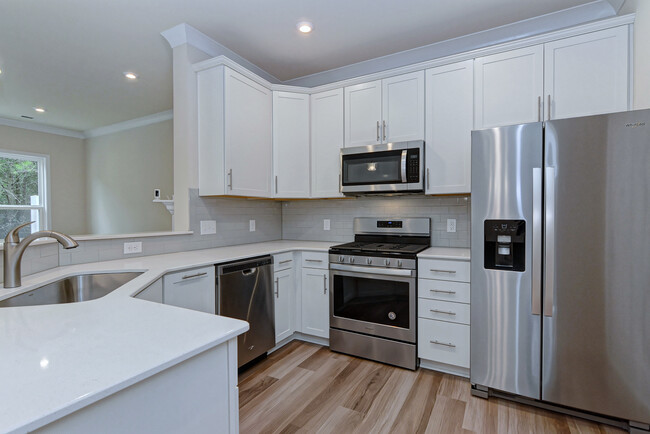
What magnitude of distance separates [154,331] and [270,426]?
4.35ft

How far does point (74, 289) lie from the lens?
1701 millimetres

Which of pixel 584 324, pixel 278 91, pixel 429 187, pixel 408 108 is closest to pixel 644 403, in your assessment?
pixel 584 324

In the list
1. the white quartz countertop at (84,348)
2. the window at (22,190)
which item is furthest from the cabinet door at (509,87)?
the window at (22,190)

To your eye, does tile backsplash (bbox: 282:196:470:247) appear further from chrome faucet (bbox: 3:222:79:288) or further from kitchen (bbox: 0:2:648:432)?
chrome faucet (bbox: 3:222:79:288)

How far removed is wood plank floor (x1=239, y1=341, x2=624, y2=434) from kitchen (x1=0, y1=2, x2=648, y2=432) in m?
0.02

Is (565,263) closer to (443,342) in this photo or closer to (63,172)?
(443,342)

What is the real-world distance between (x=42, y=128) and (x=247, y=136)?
504cm

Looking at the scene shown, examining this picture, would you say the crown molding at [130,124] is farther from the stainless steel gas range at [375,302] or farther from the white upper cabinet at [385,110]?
the stainless steel gas range at [375,302]

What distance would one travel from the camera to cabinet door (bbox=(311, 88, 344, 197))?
3.01 m

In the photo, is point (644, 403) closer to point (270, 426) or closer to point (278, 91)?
point (270, 426)

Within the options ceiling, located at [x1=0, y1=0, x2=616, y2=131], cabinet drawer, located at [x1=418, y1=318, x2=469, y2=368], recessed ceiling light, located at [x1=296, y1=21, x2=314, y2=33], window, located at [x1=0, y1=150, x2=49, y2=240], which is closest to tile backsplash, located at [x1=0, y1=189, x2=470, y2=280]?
cabinet drawer, located at [x1=418, y1=318, x2=469, y2=368]

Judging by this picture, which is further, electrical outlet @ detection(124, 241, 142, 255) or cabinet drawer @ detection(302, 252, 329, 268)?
cabinet drawer @ detection(302, 252, 329, 268)

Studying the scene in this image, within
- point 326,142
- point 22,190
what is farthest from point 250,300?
point 22,190

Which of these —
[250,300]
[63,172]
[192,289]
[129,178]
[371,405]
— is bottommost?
[371,405]
